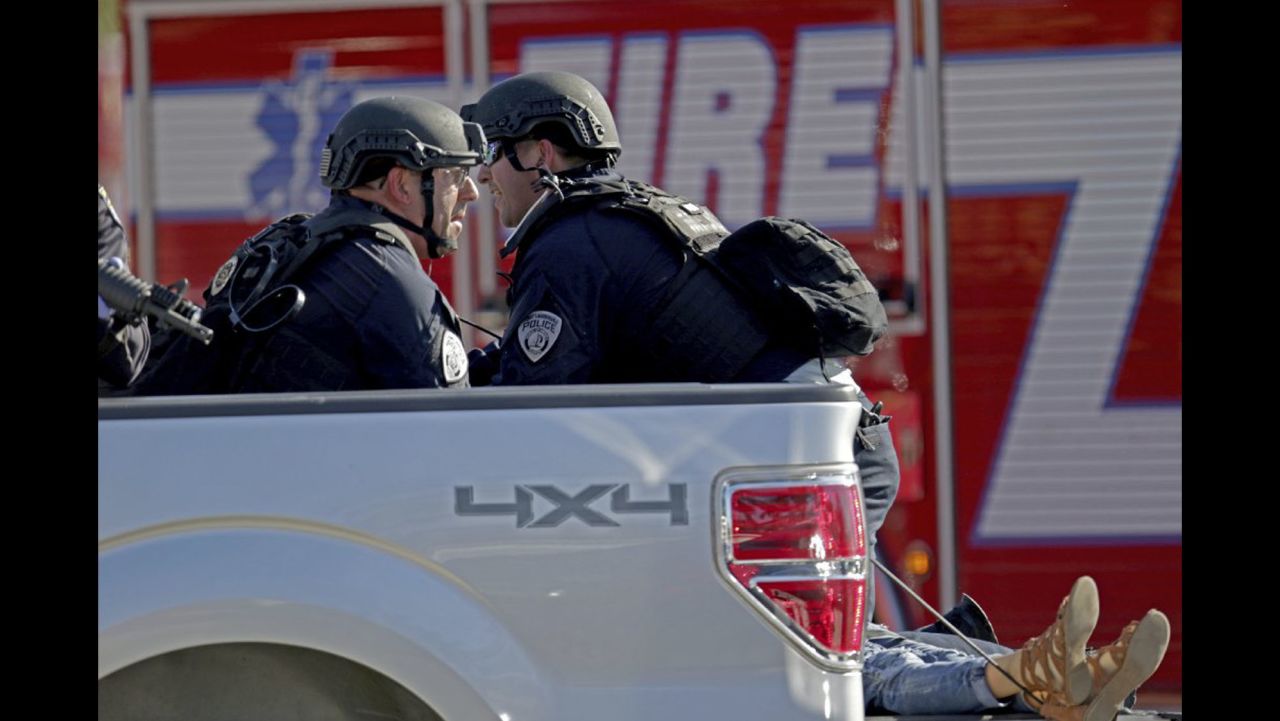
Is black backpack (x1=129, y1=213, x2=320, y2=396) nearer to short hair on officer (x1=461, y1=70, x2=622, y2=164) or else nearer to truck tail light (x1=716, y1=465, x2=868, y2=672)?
short hair on officer (x1=461, y1=70, x2=622, y2=164)

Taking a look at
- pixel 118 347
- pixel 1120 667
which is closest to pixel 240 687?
pixel 118 347

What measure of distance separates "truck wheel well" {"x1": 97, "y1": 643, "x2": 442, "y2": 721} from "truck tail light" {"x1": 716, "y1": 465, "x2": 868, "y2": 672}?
64 cm

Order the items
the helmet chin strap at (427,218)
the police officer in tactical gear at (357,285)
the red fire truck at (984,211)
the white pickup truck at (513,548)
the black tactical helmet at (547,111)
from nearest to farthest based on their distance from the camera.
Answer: the white pickup truck at (513,548)
the police officer in tactical gear at (357,285)
the helmet chin strap at (427,218)
the black tactical helmet at (547,111)
the red fire truck at (984,211)

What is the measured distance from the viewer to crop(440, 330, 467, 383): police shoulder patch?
11.6ft

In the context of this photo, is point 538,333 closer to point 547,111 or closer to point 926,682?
point 547,111

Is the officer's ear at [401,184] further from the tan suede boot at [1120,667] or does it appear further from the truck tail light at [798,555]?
the tan suede boot at [1120,667]

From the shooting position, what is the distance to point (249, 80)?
6254 millimetres

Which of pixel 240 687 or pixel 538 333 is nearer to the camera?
pixel 240 687

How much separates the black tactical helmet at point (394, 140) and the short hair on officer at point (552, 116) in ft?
1.31

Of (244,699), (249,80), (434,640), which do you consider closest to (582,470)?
(434,640)

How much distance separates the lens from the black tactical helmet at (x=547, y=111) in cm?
424

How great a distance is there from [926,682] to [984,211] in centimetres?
307

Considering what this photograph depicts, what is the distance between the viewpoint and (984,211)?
237 inches

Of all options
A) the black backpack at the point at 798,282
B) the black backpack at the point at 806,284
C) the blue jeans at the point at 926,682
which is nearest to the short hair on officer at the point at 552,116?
the black backpack at the point at 798,282
